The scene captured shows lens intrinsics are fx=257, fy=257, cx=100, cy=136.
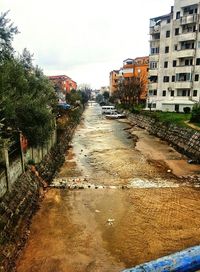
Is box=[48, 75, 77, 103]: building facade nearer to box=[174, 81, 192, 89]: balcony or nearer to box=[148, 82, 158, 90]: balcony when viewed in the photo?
box=[148, 82, 158, 90]: balcony

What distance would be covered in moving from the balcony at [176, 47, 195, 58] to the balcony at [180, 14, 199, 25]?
4.38 metres

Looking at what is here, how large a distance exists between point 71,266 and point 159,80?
46.5 metres

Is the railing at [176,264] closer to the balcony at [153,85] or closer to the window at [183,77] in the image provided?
the window at [183,77]

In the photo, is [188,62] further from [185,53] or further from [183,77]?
[183,77]

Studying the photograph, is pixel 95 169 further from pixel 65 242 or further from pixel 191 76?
pixel 191 76

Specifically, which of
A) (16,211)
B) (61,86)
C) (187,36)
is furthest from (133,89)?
(16,211)

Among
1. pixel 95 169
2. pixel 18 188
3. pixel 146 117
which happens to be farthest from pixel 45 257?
pixel 146 117

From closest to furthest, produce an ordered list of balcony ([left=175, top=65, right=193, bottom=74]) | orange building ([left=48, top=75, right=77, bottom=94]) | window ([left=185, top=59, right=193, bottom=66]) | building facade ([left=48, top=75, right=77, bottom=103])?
balcony ([left=175, top=65, right=193, bottom=74]) < window ([left=185, top=59, right=193, bottom=66]) < building facade ([left=48, top=75, right=77, bottom=103]) < orange building ([left=48, top=75, right=77, bottom=94])

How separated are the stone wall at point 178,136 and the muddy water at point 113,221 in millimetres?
3674

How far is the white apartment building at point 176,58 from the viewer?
148 ft

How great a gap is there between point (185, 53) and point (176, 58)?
2035mm

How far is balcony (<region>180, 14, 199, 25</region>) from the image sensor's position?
145 ft

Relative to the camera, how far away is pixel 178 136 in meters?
28.4

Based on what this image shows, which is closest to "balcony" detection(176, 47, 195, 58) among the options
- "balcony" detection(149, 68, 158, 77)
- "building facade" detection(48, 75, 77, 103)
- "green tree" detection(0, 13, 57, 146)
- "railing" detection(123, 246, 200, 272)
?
"balcony" detection(149, 68, 158, 77)
